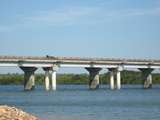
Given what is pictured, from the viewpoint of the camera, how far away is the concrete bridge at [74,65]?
136 metres

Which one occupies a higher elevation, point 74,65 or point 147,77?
point 74,65

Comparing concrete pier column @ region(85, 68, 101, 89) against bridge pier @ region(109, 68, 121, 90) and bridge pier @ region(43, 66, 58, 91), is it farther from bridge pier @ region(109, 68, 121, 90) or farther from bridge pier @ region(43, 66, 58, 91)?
bridge pier @ region(43, 66, 58, 91)

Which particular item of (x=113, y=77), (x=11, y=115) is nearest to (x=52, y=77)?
(x=113, y=77)

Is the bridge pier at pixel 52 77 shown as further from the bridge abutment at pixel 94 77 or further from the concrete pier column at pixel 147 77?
the concrete pier column at pixel 147 77

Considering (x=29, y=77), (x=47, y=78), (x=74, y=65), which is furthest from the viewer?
(x=74, y=65)

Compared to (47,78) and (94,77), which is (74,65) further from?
(94,77)

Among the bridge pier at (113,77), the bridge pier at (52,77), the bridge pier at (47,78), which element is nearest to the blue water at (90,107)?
the bridge pier at (52,77)

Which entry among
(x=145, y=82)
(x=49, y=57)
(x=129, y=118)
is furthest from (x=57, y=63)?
(x=129, y=118)

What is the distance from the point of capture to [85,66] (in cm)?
14875

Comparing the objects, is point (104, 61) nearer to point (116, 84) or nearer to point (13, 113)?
point (116, 84)

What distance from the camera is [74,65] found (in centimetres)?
14575

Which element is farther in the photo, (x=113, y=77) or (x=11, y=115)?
(x=113, y=77)

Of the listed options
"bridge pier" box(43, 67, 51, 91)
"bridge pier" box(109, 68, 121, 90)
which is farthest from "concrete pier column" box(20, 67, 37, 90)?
"bridge pier" box(109, 68, 121, 90)

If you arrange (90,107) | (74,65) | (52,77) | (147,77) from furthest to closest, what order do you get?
(147,77) → (74,65) → (52,77) → (90,107)
